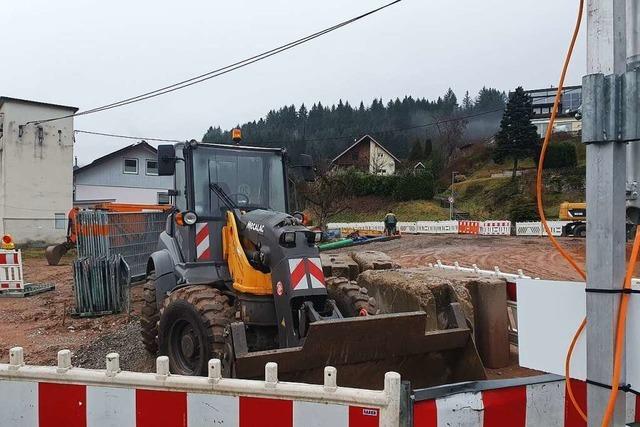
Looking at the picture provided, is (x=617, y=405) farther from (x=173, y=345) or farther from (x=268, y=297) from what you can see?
(x=173, y=345)

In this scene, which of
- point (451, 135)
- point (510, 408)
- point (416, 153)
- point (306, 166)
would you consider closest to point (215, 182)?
point (306, 166)

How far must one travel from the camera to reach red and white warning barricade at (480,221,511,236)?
111 ft

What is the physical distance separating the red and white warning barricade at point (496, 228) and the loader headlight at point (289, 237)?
3092 centimetres

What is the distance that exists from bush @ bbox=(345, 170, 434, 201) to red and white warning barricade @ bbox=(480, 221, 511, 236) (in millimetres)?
16440

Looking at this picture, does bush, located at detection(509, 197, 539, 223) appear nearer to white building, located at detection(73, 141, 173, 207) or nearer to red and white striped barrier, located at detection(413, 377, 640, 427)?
white building, located at detection(73, 141, 173, 207)

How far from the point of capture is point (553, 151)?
1896 inches

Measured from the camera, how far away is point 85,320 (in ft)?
31.0

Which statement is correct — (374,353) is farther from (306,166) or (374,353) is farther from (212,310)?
(306,166)

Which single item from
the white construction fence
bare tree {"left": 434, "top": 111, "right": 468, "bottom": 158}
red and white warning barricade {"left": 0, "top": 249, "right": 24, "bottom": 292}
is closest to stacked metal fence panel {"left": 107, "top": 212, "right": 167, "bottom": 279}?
red and white warning barricade {"left": 0, "top": 249, "right": 24, "bottom": 292}

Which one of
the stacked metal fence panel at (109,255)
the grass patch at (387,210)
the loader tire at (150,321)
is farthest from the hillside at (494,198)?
the loader tire at (150,321)

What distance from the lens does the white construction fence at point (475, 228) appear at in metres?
32.0

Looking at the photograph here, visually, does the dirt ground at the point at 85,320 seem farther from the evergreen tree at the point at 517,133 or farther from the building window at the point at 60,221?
the evergreen tree at the point at 517,133

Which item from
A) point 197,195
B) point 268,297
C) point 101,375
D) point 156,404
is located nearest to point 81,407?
point 101,375

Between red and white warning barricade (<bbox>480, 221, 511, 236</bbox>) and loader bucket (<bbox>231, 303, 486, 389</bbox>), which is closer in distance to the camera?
loader bucket (<bbox>231, 303, 486, 389</bbox>)
